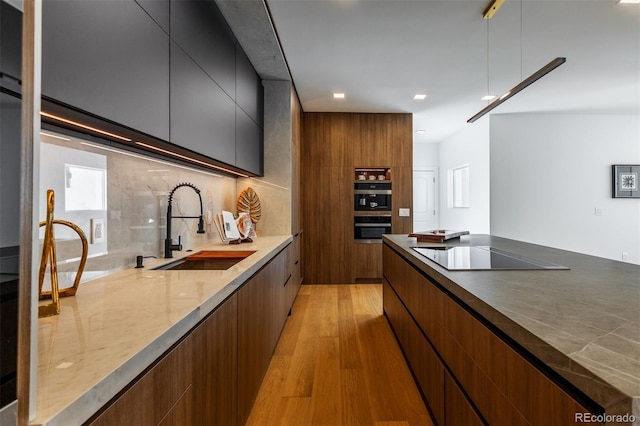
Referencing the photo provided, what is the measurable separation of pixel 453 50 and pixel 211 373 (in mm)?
3275

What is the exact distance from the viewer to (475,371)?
1.05m

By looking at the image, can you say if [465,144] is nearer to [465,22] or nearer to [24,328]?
[465,22]

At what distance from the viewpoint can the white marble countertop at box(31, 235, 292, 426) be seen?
20.1 inches

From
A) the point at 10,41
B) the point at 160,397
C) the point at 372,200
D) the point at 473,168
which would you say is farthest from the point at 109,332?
the point at 473,168

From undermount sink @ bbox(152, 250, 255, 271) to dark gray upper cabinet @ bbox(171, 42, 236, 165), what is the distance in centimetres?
65

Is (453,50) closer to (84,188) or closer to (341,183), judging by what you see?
(341,183)

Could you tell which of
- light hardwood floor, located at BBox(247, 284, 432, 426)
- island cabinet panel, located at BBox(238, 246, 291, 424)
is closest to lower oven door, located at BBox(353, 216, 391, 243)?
light hardwood floor, located at BBox(247, 284, 432, 426)

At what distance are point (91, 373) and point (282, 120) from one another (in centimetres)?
324

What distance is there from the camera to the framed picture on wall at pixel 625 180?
16.7ft

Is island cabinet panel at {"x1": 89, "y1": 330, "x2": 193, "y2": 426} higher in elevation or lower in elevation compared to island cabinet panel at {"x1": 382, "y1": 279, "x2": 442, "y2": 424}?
higher

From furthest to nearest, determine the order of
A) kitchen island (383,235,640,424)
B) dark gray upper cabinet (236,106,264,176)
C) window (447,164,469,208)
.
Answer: window (447,164,469,208) → dark gray upper cabinet (236,106,264,176) → kitchen island (383,235,640,424)

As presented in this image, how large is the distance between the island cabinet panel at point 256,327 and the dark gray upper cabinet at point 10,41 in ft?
3.68

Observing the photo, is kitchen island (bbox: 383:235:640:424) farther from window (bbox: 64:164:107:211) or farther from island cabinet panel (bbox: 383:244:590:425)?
window (bbox: 64:164:107:211)

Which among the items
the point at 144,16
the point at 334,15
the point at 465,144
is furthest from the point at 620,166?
the point at 144,16
